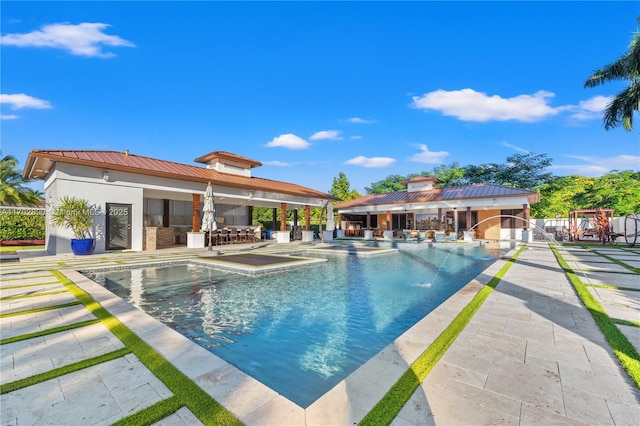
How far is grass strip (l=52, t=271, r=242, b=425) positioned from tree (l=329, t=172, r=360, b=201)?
37635 mm

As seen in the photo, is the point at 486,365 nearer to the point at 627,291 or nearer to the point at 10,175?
the point at 627,291

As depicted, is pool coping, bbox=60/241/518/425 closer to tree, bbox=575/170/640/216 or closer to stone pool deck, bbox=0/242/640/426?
stone pool deck, bbox=0/242/640/426

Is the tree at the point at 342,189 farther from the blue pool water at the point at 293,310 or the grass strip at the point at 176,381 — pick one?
the grass strip at the point at 176,381

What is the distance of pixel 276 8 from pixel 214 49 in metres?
5.06

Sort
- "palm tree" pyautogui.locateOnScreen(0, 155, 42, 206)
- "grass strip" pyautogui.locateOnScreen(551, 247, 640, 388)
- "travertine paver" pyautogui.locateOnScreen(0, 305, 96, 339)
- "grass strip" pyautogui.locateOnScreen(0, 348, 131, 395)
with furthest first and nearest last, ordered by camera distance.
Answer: "palm tree" pyautogui.locateOnScreen(0, 155, 42, 206) < "travertine paver" pyautogui.locateOnScreen(0, 305, 96, 339) < "grass strip" pyautogui.locateOnScreen(551, 247, 640, 388) < "grass strip" pyautogui.locateOnScreen(0, 348, 131, 395)

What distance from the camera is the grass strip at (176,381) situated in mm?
2027

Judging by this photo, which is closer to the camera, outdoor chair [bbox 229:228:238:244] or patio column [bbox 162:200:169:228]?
outdoor chair [bbox 229:228:238:244]

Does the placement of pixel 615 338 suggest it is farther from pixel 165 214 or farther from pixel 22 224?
pixel 22 224

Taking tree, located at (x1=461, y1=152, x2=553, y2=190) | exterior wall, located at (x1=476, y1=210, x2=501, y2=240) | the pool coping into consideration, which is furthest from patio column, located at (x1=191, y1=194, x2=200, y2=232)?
tree, located at (x1=461, y1=152, x2=553, y2=190)

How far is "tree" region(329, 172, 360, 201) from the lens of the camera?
41.0m

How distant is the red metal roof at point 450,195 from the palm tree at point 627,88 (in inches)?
223

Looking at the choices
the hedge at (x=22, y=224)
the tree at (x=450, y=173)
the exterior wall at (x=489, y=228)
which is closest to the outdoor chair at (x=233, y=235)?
the hedge at (x=22, y=224)

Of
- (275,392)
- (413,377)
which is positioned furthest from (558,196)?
(275,392)

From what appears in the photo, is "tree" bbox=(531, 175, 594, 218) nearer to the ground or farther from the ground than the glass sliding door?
farther from the ground
